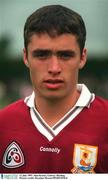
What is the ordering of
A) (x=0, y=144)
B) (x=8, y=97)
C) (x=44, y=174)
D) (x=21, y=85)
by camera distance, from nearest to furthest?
(x=44, y=174) < (x=0, y=144) < (x=8, y=97) < (x=21, y=85)

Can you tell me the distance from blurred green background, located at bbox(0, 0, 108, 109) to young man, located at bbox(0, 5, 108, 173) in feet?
29.1

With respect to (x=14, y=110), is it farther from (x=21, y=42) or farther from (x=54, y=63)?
(x=21, y=42)

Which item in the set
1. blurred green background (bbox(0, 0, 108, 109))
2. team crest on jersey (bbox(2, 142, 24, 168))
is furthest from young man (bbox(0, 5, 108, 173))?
blurred green background (bbox(0, 0, 108, 109))

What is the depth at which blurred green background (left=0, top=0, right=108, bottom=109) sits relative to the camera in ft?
41.2

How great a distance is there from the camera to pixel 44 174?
8.70ft

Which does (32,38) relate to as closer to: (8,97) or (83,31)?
(83,31)

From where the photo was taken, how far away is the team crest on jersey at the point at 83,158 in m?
2.75

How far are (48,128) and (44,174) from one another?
0.84 feet

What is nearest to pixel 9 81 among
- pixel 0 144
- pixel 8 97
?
pixel 8 97

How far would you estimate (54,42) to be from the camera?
8.82ft

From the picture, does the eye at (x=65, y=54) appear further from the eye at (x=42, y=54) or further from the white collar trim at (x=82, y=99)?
the white collar trim at (x=82, y=99)

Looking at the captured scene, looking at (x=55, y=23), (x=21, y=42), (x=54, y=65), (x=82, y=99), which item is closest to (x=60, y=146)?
(x=82, y=99)

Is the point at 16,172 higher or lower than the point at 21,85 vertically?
higher

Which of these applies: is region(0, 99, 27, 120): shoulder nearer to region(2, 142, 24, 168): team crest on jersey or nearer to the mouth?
region(2, 142, 24, 168): team crest on jersey
